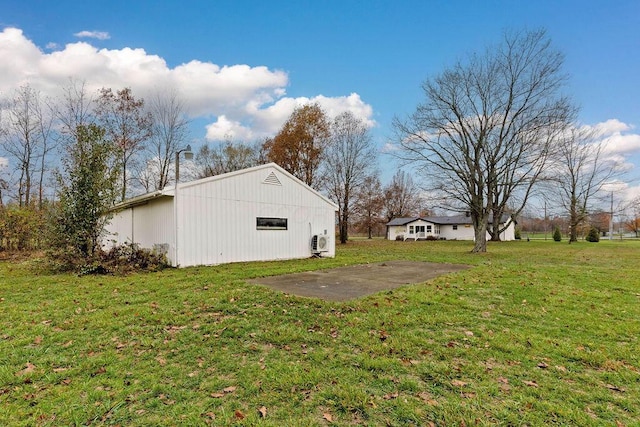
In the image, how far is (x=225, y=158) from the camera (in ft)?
97.1

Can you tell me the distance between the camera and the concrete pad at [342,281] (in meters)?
6.13

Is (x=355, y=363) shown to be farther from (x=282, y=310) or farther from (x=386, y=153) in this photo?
(x=386, y=153)

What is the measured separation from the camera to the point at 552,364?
3.12 m

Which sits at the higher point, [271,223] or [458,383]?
[271,223]

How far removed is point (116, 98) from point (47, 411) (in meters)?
23.0

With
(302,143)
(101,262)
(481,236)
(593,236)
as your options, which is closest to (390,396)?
(101,262)

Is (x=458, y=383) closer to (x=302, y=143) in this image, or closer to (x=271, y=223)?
(x=271, y=223)

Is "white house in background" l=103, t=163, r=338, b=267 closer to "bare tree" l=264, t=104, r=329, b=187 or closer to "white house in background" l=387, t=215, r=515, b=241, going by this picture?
"bare tree" l=264, t=104, r=329, b=187

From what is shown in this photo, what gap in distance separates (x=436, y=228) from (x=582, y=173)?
1547 centimetres

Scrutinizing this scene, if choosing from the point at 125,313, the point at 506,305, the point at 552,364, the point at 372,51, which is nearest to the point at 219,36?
the point at 372,51

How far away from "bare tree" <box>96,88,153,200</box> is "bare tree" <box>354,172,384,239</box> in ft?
58.6

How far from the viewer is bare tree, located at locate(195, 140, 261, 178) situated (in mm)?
29312

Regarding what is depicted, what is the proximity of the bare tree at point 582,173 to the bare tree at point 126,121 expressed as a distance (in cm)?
3507

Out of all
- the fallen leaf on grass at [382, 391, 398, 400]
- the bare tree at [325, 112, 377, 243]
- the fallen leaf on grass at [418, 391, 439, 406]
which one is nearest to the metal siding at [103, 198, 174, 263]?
the fallen leaf on grass at [382, 391, 398, 400]
